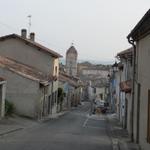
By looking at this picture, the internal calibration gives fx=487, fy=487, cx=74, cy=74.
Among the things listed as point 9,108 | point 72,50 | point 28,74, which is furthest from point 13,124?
point 72,50

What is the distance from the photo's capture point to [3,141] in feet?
66.1

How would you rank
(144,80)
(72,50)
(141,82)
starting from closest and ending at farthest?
(144,80)
(141,82)
(72,50)

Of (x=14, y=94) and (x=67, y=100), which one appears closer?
(x=14, y=94)

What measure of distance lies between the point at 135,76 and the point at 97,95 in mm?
95146

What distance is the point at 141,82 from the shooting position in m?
19.3

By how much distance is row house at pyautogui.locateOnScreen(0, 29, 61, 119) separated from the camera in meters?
38.0

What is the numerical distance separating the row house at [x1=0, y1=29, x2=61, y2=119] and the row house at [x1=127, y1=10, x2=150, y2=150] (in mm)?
16634

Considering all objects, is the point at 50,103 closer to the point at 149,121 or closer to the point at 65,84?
the point at 65,84

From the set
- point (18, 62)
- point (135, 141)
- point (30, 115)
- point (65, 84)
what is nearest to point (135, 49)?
point (135, 141)

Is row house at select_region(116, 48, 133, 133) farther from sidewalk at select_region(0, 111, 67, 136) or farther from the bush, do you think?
the bush

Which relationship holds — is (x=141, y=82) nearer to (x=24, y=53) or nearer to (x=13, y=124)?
(x=13, y=124)

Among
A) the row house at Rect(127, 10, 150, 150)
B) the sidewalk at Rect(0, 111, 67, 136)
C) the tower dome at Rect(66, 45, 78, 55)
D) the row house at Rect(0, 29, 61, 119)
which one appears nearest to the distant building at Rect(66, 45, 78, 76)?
the tower dome at Rect(66, 45, 78, 55)

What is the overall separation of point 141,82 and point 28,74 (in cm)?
2215

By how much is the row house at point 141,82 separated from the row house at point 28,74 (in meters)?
16.6
